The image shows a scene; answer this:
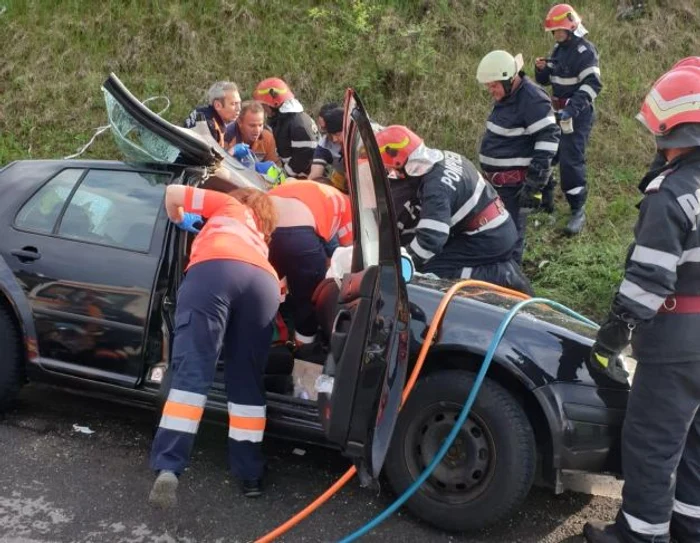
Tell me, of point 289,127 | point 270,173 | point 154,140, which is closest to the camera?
point 154,140

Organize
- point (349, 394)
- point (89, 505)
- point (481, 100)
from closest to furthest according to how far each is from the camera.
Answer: point (349, 394) < point (89, 505) < point (481, 100)

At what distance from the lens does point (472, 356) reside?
10.9 feet

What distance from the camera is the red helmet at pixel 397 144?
4.44m

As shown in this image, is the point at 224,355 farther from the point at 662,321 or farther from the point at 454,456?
the point at 662,321

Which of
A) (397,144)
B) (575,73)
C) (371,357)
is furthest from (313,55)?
(371,357)

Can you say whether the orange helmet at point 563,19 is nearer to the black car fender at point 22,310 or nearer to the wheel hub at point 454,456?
the wheel hub at point 454,456

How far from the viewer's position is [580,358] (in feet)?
10.6

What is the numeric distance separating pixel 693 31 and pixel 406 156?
668 centimetres

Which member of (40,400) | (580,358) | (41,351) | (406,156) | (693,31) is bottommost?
(40,400)

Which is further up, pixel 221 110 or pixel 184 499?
pixel 221 110

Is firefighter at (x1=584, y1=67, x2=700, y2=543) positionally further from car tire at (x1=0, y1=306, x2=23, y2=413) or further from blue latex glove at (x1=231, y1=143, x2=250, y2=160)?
blue latex glove at (x1=231, y1=143, x2=250, y2=160)

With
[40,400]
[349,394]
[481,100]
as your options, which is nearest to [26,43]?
[481,100]

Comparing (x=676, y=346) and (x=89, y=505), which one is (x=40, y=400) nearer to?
(x=89, y=505)

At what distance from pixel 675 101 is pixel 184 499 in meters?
2.64
